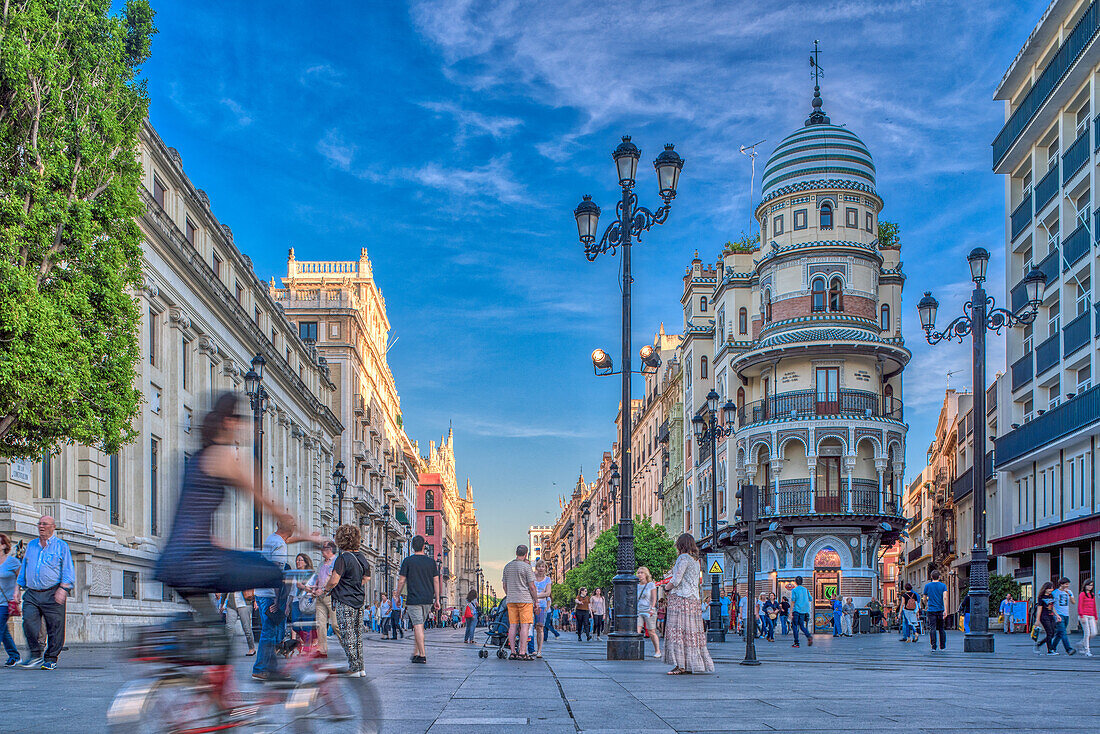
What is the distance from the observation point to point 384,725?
7324 mm

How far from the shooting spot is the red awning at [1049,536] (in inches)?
1258

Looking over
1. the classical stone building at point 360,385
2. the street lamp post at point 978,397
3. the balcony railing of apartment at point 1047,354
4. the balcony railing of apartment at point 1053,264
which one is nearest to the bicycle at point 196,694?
the street lamp post at point 978,397

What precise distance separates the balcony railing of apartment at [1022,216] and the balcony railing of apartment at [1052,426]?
724 centimetres

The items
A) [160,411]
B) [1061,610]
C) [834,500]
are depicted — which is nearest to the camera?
[1061,610]

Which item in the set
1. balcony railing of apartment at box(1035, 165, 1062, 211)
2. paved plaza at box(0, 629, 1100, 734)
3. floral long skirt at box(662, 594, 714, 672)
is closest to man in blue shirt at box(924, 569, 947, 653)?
paved plaza at box(0, 629, 1100, 734)

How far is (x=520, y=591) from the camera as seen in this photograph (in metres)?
16.2

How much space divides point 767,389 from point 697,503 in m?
12.8

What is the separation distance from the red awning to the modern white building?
1.7 inches

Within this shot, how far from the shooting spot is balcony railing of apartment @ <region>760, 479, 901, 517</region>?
49750 mm

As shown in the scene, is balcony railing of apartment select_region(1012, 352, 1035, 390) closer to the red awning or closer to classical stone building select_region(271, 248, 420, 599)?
the red awning

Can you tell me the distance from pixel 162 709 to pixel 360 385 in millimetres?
65940

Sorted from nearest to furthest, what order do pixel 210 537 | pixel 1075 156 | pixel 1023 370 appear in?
1. pixel 210 537
2. pixel 1075 156
3. pixel 1023 370

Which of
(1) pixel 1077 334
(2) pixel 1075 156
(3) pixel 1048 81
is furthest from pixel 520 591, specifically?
(3) pixel 1048 81

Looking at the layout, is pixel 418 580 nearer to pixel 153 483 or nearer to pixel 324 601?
pixel 324 601
